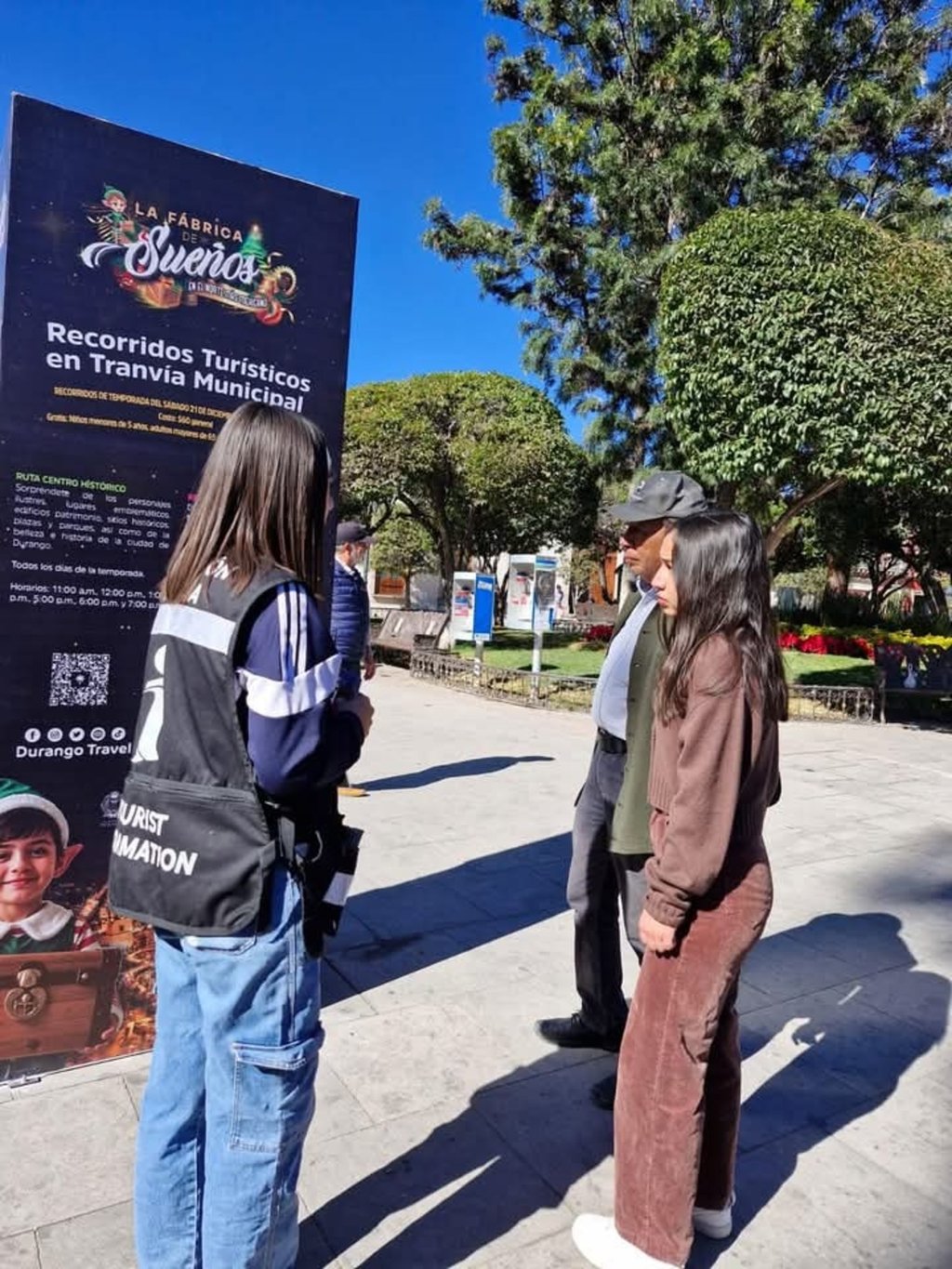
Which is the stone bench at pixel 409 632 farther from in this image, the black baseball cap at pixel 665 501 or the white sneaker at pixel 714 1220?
the white sneaker at pixel 714 1220

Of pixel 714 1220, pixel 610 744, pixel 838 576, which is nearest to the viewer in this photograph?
pixel 714 1220

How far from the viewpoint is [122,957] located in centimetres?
261

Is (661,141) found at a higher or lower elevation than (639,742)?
higher

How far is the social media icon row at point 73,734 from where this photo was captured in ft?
8.08

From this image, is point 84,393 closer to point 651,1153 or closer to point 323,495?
point 323,495

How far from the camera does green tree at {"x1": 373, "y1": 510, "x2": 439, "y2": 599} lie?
36.0 m

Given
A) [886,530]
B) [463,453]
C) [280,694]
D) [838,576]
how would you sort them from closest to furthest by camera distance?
[280,694]
[886,530]
[463,453]
[838,576]

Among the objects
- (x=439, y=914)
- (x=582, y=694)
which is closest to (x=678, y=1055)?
(x=439, y=914)

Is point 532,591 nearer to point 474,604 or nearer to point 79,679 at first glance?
point 474,604

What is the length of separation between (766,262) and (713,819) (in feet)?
31.6

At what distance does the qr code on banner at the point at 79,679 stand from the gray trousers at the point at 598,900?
5.18 feet

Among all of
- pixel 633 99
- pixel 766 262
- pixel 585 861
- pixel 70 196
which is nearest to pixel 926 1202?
pixel 585 861

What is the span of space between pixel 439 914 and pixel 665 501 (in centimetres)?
247

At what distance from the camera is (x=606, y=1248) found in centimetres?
197
